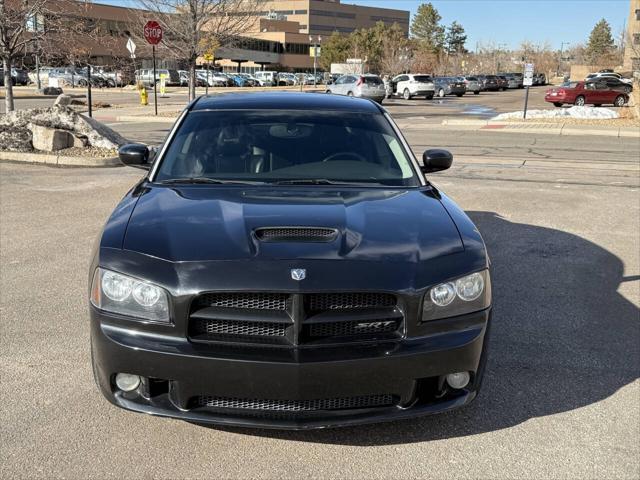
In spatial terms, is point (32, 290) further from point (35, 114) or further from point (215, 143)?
point (35, 114)

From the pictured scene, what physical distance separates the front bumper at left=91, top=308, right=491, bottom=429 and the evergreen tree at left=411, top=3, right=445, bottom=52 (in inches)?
4948

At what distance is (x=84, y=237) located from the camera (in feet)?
23.0

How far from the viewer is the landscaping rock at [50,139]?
1312cm

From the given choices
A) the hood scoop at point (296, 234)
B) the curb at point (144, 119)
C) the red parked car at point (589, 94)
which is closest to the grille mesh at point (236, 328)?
the hood scoop at point (296, 234)

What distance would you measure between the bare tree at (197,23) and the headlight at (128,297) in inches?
881

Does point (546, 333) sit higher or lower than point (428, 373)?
lower

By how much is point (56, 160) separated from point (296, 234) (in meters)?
10.5

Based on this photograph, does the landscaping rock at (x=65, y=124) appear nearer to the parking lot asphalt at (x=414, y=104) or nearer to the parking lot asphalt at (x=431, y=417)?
the parking lot asphalt at (x=431, y=417)

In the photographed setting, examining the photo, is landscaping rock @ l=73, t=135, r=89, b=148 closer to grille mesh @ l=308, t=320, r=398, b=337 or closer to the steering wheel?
the steering wheel

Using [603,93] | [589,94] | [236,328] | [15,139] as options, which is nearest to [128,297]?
[236,328]

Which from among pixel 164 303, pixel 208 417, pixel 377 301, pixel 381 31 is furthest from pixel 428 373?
pixel 381 31

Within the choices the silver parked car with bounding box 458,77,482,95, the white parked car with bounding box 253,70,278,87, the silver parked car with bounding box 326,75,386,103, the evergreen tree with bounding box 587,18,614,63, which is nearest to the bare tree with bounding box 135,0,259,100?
the silver parked car with bounding box 326,75,386,103

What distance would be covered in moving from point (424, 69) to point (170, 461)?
88031 mm

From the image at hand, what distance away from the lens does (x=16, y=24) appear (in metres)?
14.4
